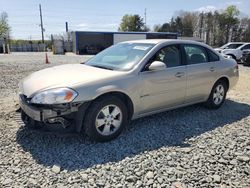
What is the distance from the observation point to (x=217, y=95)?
18.9ft

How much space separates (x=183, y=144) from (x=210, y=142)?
0.46 metres

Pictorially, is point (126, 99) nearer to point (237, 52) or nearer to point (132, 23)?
point (237, 52)

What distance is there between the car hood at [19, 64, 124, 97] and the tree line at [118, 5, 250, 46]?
6262 cm

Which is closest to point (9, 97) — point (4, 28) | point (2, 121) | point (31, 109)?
point (2, 121)

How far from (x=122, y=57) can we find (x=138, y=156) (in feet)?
6.09

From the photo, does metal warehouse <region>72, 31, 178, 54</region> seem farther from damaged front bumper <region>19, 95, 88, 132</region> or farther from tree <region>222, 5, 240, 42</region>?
damaged front bumper <region>19, 95, 88, 132</region>

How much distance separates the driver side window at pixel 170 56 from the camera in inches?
181

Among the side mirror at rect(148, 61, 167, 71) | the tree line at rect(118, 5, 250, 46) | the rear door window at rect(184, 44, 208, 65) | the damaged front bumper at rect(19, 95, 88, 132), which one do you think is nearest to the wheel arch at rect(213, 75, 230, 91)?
the rear door window at rect(184, 44, 208, 65)

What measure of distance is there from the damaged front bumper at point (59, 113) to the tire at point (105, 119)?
0.40 ft

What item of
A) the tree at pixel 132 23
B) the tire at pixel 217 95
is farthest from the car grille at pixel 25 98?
the tree at pixel 132 23

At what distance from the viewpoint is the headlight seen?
137 inches

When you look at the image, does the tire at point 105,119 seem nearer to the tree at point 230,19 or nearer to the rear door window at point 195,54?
the rear door window at point 195,54

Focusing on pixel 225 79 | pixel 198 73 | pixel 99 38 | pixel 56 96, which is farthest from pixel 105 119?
pixel 99 38

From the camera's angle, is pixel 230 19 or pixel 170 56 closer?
pixel 170 56
